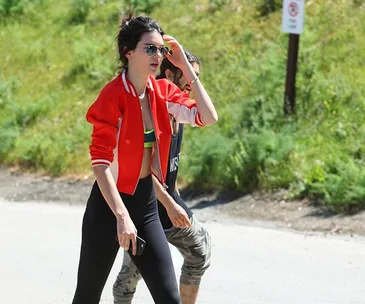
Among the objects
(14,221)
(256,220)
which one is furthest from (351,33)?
(14,221)

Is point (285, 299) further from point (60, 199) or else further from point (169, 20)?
point (169, 20)

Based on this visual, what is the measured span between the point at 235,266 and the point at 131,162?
312 centimetres

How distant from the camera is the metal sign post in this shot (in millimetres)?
10117

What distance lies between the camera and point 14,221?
9102 mm

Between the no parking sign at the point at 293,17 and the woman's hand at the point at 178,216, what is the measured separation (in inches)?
218

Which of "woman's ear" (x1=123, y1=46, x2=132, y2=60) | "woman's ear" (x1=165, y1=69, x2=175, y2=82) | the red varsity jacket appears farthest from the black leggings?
"woman's ear" (x1=165, y1=69, x2=175, y2=82)

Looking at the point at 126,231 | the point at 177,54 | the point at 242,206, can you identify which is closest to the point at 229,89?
the point at 242,206

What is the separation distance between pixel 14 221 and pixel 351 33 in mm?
5298

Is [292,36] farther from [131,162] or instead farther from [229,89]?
[131,162]

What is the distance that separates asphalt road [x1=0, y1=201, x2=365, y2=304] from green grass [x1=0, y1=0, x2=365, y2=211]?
1100 millimetres

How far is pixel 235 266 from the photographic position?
738cm

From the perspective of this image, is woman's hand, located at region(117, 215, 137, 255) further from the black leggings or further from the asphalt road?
the asphalt road

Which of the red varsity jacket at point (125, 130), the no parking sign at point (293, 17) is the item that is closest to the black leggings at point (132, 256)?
the red varsity jacket at point (125, 130)

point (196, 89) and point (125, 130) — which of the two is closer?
point (125, 130)
